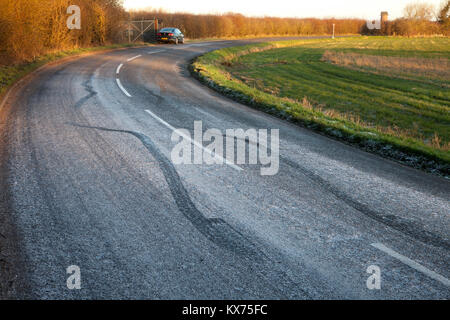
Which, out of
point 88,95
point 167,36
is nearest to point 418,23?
point 167,36

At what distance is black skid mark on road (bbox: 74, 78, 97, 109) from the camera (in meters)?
10.8

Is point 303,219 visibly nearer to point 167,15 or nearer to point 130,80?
point 130,80

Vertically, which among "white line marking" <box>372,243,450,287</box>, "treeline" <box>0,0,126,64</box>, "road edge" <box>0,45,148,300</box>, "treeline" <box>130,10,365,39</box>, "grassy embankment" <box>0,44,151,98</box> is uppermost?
"treeline" <box>130,10,365,39</box>

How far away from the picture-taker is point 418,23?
276 ft

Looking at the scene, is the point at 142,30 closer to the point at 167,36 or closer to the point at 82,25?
the point at 167,36

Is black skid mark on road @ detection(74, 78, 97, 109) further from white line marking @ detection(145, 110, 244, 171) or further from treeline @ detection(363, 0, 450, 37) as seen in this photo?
treeline @ detection(363, 0, 450, 37)

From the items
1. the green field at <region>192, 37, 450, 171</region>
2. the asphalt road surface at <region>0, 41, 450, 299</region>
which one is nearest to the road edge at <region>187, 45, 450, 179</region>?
the green field at <region>192, 37, 450, 171</region>

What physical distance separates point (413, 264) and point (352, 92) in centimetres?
1854

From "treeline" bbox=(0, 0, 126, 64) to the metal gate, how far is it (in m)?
2.95

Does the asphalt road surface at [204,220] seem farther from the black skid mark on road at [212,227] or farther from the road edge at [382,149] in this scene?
the road edge at [382,149]

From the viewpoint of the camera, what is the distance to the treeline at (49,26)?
1698cm

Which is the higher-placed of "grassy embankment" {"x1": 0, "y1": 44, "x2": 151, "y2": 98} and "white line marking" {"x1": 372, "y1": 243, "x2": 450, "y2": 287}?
"grassy embankment" {"x1": 0, "y1": 44, "x2": 151, "y2": 98}
